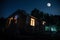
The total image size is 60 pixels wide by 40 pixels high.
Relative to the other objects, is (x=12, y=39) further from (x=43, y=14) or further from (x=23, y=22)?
(x=43, y=14)

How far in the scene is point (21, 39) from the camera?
1155 cm

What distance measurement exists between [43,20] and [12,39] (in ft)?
63.6

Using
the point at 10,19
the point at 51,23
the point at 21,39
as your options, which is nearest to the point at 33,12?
the point at 51,23

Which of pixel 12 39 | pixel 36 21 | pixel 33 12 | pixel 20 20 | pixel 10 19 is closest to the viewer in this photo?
pixel 12 39

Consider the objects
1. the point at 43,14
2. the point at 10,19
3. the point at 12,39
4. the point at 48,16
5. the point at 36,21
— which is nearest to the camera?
the point at 12,39

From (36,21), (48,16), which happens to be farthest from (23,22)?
(48,16)

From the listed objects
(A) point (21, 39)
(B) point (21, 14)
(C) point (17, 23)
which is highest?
(B) point (21, 14)

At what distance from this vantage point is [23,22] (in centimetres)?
2355

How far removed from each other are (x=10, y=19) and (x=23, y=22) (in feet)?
9.60

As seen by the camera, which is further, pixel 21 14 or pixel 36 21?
pixel 36 21

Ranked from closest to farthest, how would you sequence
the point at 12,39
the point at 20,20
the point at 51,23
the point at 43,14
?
the point at 12,39, the point at 20,20, the point at 51,23, the point at 43,14

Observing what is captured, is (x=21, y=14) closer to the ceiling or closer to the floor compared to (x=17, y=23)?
closer to the ceiling

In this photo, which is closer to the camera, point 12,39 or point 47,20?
point 12,39

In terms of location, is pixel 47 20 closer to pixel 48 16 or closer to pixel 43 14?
pixel 48 16
